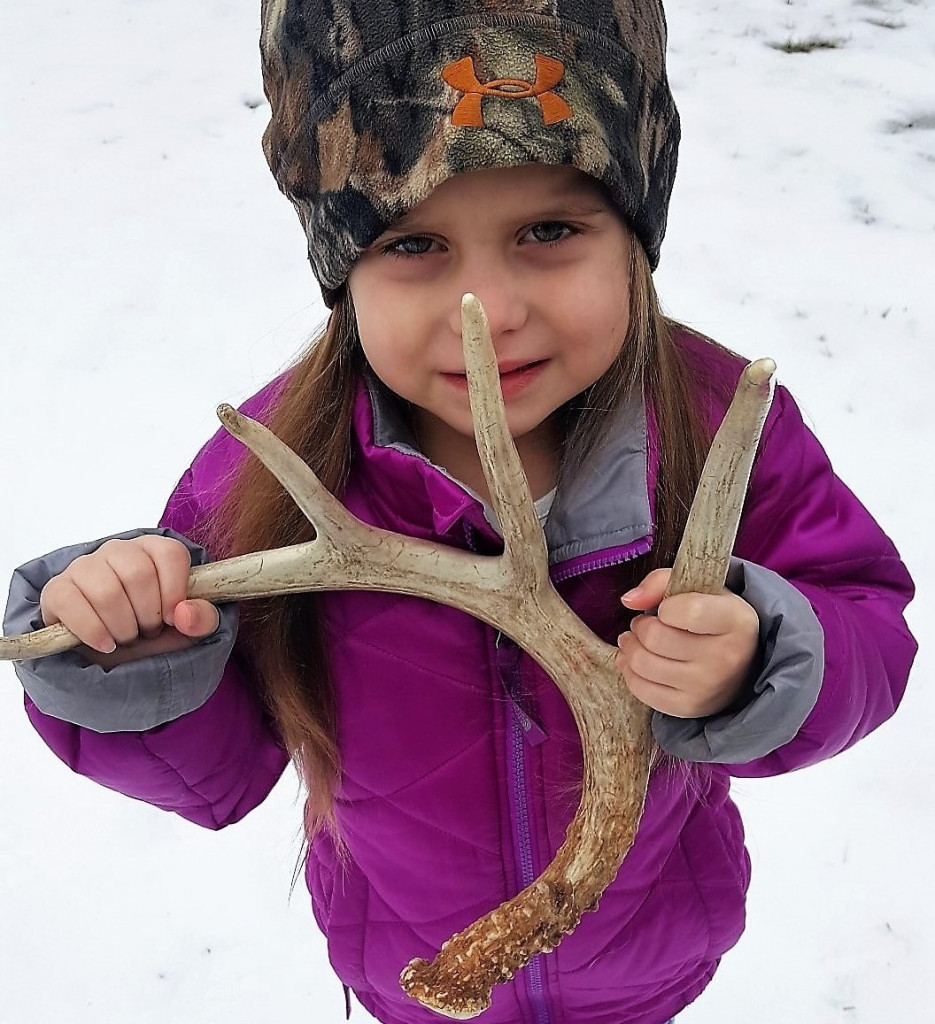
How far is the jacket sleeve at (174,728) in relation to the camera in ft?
3.46

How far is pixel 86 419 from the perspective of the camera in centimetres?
302

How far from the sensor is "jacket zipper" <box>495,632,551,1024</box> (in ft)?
4.00

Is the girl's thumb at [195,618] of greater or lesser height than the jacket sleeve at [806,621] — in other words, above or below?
above

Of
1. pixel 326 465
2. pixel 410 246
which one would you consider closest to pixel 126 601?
pixel 326 465

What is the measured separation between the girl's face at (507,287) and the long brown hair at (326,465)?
91 mm

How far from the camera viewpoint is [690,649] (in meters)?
0.92

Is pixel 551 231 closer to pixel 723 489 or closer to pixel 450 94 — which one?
pixel 450 94

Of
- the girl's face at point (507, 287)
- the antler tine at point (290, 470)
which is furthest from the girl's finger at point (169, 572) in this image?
the girl's face at point (507, 287)

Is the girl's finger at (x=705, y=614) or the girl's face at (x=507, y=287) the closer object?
the girl's finger at (x=705, y=614)

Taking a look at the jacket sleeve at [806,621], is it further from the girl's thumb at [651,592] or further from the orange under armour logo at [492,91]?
the orange under armour logo at [492,91]

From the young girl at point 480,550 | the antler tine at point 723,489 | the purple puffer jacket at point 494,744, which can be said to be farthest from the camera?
the purple puffer jacket at point 494,744

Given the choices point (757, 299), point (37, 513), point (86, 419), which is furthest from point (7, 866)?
point (757, 299)

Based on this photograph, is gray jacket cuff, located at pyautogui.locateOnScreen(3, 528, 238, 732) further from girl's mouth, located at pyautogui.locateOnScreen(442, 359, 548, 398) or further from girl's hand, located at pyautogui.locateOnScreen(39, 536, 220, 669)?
girl's mouth, located at pyautogui.locateOnScreen(442, 359, 548, 398)

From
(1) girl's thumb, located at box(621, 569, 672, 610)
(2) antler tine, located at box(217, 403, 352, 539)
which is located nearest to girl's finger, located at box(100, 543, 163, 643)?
(2) antler tine, located at box(217, 403, 352, 539)
